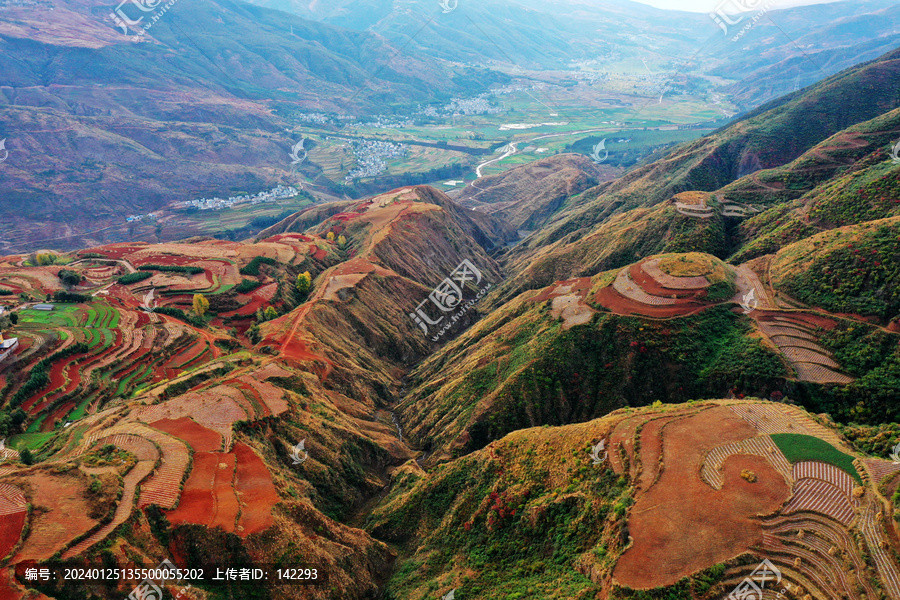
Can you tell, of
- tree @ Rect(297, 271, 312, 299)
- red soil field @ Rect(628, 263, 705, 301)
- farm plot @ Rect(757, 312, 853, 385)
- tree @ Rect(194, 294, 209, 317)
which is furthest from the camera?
tree @ Rect(297, 271, 312, 299)

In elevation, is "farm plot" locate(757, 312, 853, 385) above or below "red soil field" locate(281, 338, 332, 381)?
above

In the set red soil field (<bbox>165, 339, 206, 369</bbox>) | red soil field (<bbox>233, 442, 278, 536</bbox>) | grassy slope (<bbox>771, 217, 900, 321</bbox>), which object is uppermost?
grassy slope (<bbox>771, 217, 900, 321</bbox>)

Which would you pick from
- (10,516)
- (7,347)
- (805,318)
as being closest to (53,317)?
(7,347)

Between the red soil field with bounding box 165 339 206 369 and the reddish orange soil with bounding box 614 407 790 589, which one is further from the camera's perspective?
the red soil field with bounding box 165 339 206 369

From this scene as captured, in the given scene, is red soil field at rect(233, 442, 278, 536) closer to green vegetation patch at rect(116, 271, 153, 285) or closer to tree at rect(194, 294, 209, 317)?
tree at rect(194, 294, 209, 317)

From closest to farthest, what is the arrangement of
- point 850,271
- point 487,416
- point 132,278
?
point 850,271 < point 487,416 < point 132,278

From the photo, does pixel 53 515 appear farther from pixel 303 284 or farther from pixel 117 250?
pixel 117 250

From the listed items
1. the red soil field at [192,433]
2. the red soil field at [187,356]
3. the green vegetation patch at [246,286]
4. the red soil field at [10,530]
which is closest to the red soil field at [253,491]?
the red soil field at [192,433]

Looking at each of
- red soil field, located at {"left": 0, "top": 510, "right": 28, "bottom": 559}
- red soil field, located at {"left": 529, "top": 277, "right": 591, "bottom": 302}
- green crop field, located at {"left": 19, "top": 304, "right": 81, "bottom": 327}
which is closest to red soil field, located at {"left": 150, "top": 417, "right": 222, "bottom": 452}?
red soil field, located at {"left": 0, "top": 510, "right": 28, "bottom": 559}
